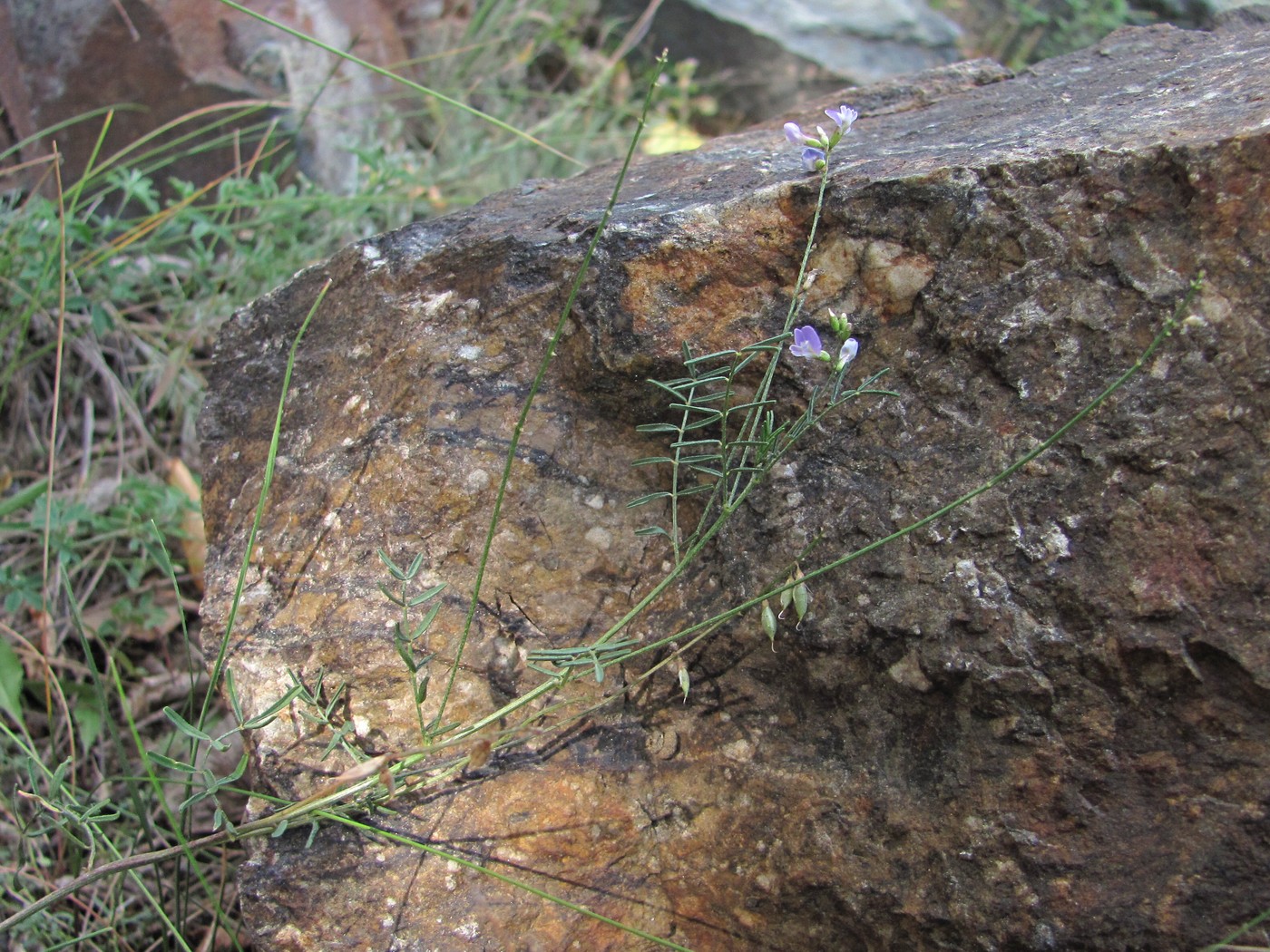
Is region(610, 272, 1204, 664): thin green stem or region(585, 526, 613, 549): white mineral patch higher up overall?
region(610, 272, 1204, 664): thin green stem

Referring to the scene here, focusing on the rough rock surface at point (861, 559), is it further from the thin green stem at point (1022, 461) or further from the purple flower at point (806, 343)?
the purple flower at point (806, 343)

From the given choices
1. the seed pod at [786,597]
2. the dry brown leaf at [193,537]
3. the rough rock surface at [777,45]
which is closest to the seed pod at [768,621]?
the seed pod at [786,597]

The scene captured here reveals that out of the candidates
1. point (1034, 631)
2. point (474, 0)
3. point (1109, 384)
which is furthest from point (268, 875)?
point (474, 0)

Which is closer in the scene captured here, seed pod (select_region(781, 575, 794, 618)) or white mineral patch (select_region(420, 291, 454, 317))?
seed pod (select_region(781, 575, 794, 618))

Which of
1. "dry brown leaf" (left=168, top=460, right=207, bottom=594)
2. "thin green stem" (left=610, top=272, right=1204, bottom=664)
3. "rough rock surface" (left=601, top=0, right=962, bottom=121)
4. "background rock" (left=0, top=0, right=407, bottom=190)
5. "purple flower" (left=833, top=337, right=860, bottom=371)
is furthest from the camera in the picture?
"rough rock surface" (left=601, top=0, right=962, bottom=121)

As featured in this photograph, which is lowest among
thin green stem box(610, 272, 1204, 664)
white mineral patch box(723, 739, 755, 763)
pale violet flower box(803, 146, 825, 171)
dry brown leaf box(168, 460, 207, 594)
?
A: dry brown leaf box(168, 460, 207, 594)

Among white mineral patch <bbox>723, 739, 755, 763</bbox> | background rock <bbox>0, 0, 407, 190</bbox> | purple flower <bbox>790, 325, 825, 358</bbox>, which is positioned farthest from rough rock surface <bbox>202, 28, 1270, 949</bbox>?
background rock <bbox>0, 0, 407, 190</bbox>

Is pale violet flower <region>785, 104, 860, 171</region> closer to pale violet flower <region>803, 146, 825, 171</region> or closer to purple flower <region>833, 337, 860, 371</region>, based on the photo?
pale violet flower <region>803, 146, 825, 171</region>
